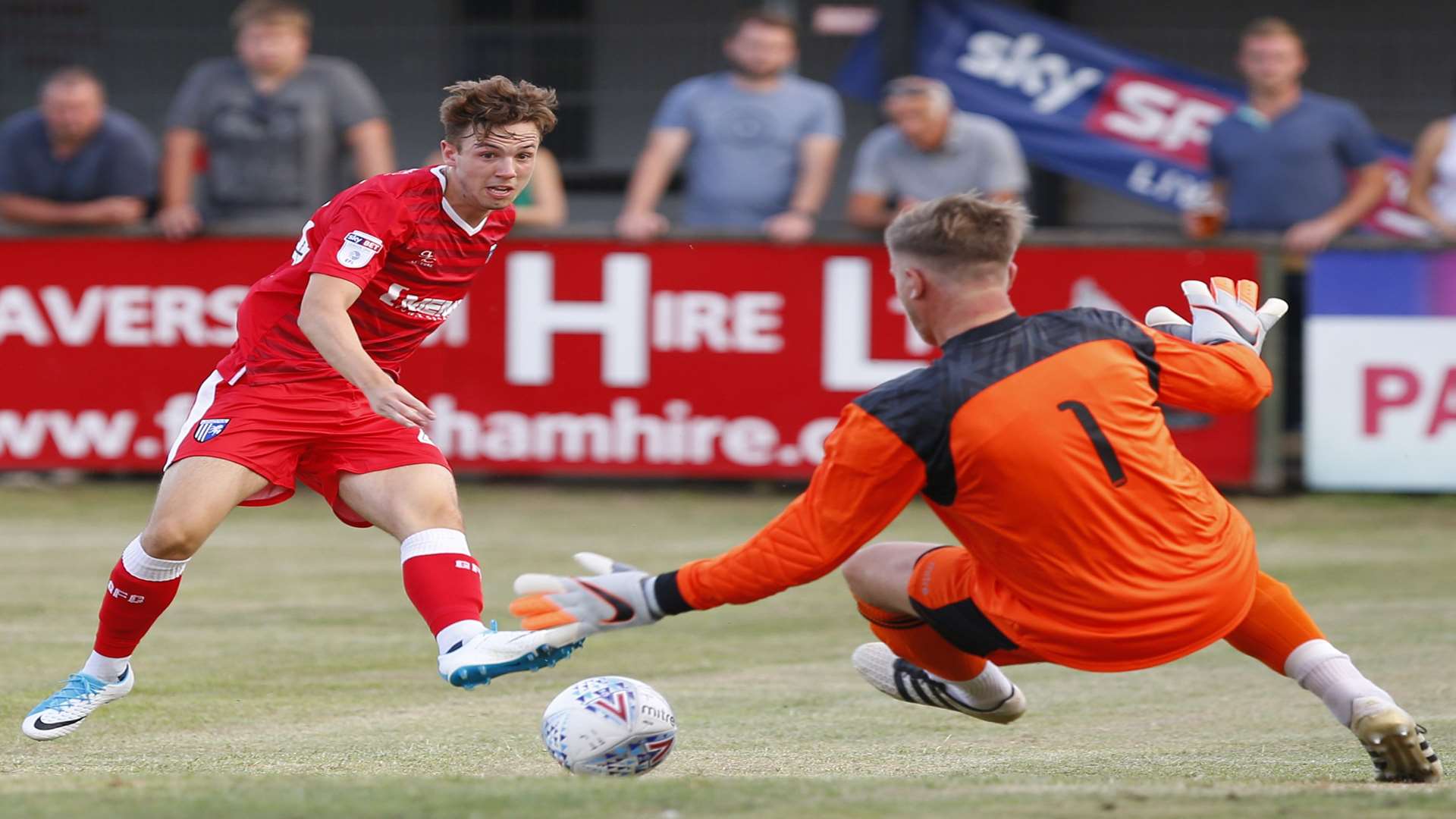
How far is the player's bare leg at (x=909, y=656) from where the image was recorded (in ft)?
16.9

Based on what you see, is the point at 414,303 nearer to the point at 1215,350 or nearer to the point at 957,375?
the point at 957,375

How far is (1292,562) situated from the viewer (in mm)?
9367

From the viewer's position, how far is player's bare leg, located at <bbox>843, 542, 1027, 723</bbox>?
5.16 m

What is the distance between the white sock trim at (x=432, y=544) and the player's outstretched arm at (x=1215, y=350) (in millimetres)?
2053

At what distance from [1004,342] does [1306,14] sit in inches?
476

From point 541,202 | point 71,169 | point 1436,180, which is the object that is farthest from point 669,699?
point 1436,180

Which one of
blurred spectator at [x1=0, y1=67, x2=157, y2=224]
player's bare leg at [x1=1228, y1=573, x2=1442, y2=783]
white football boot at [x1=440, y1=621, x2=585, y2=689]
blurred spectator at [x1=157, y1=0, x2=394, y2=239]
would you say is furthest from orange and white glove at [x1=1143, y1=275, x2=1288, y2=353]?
blurred spectator at [x1=0, y1=67, x2=157, y2=224]

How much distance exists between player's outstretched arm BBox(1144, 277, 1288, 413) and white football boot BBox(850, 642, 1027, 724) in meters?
1.10

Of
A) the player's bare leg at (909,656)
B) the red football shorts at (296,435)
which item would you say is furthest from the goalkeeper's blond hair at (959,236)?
the red football shorts at (296,435)

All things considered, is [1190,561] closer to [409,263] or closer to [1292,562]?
[409,263]

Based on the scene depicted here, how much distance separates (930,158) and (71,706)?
6677mm

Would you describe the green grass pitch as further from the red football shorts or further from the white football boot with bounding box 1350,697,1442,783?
the red football shorts

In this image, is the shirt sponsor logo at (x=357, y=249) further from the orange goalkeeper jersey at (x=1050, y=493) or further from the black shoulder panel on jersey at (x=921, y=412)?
the black shoulder panel on jersey at (x=921, y=412)

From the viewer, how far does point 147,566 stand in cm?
577
